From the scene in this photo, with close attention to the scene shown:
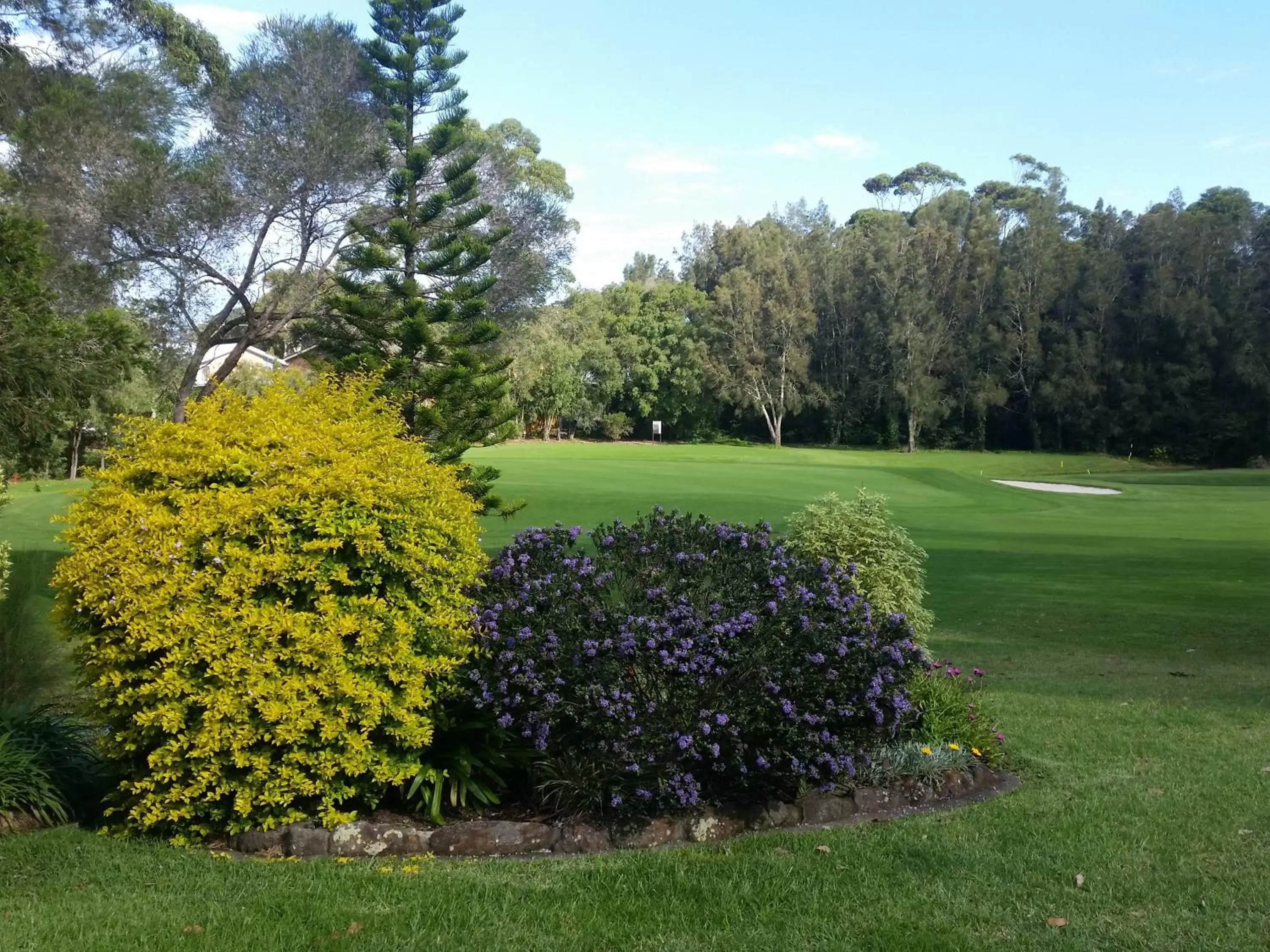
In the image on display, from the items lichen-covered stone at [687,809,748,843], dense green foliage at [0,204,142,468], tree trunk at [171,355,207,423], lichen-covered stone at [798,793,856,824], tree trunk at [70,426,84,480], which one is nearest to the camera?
lichen-covered stone at [687,809,748,843]

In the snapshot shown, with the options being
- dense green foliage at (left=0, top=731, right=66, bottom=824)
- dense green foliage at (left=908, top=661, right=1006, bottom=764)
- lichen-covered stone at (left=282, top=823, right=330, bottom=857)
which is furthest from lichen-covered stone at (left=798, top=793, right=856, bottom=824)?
dense green foliage at (left=0, top=731, right=66, bottom=824)

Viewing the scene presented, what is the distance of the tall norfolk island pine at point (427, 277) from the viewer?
18094mm

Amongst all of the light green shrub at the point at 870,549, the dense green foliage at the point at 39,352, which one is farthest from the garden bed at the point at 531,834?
the dense green foliage at the point at 39,352

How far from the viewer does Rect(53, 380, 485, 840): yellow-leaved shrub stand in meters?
4.36

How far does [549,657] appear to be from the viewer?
4.65m

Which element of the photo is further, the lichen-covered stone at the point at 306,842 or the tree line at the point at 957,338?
the tree line at the point at 957,338

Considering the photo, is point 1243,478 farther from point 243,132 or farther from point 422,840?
point 422,840

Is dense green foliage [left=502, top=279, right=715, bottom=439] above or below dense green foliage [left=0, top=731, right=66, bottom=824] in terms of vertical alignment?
above

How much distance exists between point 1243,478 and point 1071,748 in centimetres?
4129

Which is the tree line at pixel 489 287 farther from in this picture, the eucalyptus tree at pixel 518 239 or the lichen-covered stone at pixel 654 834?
the lichen-covered stone at pixel 654 834

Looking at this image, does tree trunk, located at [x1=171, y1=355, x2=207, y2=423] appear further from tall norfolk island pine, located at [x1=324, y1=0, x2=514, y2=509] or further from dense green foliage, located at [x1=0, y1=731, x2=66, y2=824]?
dense green foliage, located at [x1=0, y1=731, x2=66, y2=824]

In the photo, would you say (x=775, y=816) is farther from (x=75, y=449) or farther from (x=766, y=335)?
(x=766, y=335)

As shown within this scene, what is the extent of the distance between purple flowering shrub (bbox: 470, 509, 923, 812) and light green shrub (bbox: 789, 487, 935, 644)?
2008 millimetres

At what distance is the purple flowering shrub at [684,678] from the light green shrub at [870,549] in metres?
2.01
